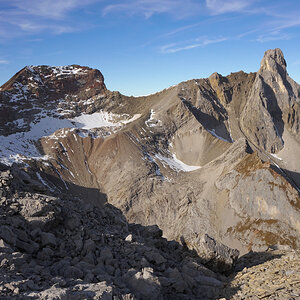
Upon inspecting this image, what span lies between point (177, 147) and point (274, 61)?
66604 millimetres

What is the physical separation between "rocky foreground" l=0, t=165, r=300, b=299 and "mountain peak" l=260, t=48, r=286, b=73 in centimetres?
12786

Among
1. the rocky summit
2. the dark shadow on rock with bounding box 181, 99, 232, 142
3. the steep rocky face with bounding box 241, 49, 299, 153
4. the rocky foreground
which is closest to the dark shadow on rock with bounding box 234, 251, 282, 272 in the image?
the rocky summit

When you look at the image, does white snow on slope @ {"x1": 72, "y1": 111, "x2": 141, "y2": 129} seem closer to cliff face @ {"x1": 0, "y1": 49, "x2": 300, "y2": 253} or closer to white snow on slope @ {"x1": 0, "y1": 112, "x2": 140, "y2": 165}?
white snow on slope @ {"x1": 0, "y1": 112, "x2": 140, "y2": 165}

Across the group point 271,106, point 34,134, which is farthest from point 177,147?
point 271,106

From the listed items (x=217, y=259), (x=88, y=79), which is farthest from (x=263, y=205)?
(x=88, y=79)

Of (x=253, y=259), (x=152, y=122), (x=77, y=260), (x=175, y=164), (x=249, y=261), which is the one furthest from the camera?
(x=152, y=122)

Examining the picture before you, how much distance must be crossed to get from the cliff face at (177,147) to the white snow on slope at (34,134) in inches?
13.5

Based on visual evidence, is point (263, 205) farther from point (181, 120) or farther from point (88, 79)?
point (88, 79)

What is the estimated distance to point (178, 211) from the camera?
220 feet

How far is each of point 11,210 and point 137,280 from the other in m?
6.44

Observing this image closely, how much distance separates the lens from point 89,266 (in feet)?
42.7

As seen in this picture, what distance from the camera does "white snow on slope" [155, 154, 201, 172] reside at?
83.8 meters

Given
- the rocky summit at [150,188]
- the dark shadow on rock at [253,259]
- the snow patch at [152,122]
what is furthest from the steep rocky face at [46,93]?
the dark shadow on rock at [253,259]

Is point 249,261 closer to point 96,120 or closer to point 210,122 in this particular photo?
point 210,122
